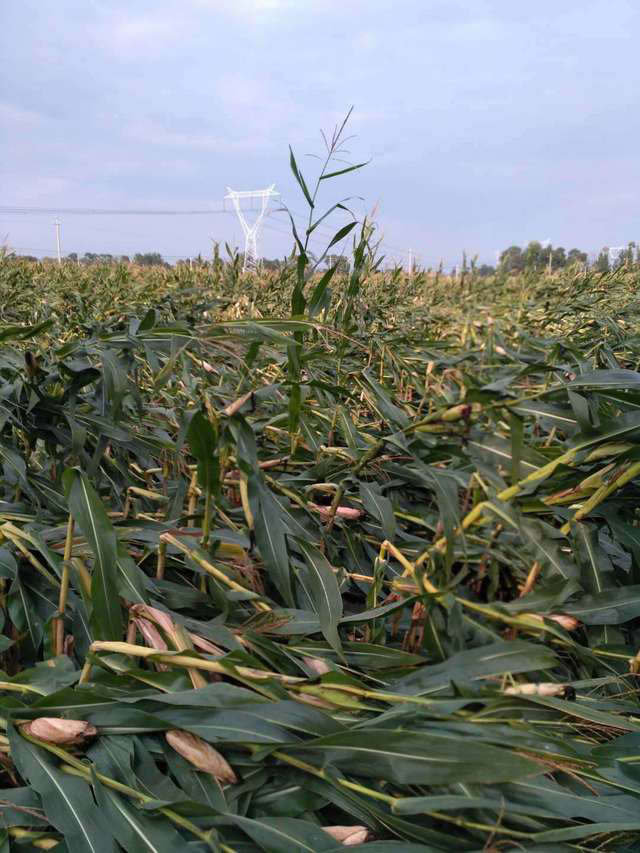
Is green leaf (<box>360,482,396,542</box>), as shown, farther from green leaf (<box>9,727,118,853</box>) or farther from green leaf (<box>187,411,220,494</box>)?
green leaf (<box>9,727,118,853</box>)

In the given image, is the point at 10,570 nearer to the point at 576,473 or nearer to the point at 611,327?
the point at 576,473

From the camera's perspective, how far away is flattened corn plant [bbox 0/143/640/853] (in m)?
0.47

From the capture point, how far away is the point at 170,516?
2.79ft

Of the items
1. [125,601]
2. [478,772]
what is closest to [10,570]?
[125,601]

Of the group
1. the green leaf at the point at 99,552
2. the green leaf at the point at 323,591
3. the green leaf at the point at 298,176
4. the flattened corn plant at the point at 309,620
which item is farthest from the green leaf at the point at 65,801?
the green leaf at the point at 298,176

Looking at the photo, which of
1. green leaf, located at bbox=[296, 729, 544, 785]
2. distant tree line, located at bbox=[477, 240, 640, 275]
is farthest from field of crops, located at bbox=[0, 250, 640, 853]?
distant tree line, located at bbox=[477, 240, 640, 275]

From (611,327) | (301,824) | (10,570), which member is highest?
(611,327)

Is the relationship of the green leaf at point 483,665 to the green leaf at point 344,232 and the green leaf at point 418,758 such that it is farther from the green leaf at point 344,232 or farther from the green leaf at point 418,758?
the green leaf at point 344,232

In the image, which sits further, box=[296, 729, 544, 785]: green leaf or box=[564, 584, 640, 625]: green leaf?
box=[564, 584, 640, 625]: green leaf

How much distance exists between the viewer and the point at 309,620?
0.68 metres

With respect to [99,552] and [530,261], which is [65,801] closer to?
[99,552]

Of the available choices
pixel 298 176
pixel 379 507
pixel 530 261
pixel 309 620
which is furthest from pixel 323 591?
pixel 530 261

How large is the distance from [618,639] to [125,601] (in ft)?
1.67

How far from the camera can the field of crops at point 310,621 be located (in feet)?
1.55
